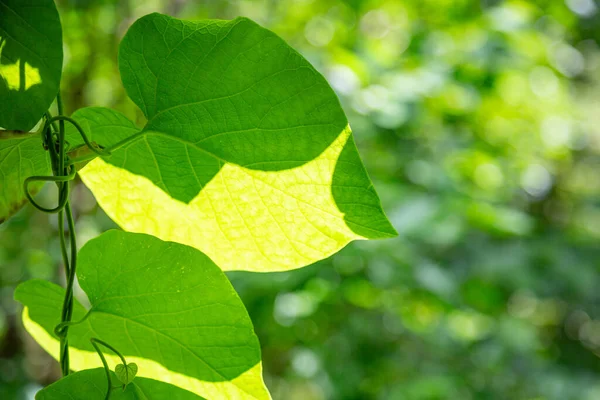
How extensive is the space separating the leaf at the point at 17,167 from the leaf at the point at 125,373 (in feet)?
0.27

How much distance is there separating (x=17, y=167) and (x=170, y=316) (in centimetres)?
10

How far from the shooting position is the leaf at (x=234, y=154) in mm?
247

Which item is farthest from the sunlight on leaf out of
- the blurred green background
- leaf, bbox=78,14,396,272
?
the blurred green background

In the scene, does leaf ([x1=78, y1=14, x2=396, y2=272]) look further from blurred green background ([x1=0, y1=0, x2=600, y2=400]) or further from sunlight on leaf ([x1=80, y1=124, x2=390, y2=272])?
blurred green background ([x1=0, y1=0, x2=600, y2=400])

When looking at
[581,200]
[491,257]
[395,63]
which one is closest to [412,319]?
[491,257]

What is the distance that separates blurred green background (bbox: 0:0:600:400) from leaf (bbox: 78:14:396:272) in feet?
2.25

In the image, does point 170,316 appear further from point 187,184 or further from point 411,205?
point 411,205

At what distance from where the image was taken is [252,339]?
255mm

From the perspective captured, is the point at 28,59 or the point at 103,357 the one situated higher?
the point at 28,59

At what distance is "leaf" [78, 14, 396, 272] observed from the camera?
25 centimetres

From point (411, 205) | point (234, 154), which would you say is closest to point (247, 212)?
point (234, 154)

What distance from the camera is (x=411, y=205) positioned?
1.05 metres

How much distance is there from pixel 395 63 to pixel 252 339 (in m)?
1.07

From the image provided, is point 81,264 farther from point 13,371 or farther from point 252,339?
point 13,371
